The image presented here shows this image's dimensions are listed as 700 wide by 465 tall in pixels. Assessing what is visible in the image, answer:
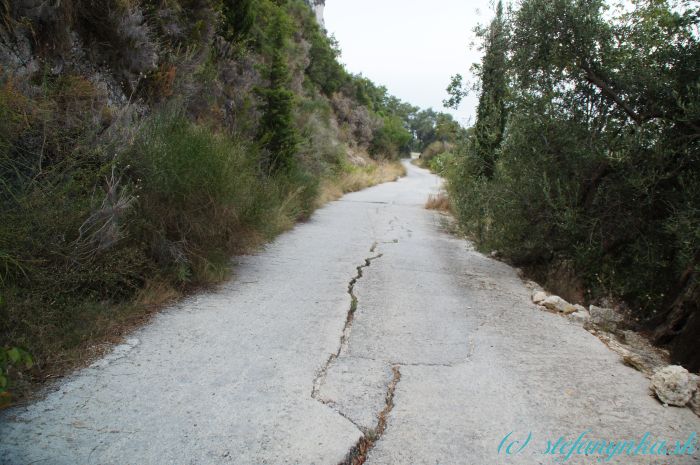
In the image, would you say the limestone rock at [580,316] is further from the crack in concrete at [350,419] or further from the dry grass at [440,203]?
the dry grass at [440,203]

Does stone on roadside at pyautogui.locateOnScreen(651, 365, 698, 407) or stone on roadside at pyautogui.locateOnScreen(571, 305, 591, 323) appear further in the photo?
stone on roadside at pyautogui.locateOnScreen(571, 305, 591, 323)

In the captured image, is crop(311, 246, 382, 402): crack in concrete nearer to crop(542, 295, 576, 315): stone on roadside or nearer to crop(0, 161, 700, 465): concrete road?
crop(0, 161, 700, 465): concrete road

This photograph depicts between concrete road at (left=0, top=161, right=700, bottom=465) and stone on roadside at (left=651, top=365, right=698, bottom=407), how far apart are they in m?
0.08

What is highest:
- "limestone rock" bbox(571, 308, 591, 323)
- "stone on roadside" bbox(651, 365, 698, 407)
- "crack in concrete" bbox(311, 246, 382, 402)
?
"stone on roadside" bbox(651, 365, 698, 407)

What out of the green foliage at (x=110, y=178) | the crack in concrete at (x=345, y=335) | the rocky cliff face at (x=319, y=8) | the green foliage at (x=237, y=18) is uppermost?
the rocky cliff face at (x=319, y=8)

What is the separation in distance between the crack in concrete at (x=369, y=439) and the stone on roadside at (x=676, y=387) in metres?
1.77

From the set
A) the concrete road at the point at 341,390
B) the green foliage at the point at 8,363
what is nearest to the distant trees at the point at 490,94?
the concrete road at the point at 341,390

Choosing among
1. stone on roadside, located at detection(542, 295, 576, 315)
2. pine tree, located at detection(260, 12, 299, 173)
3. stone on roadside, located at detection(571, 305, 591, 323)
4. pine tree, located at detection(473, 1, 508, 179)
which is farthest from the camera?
pine tree, located at detection(260, 12, 299, 173)

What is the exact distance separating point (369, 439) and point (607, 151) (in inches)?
183

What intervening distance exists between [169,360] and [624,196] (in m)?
5.35

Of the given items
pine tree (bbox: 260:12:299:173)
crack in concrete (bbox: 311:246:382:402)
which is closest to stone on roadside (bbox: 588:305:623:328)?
crack in concrete (bbox: 311:246:382:402)

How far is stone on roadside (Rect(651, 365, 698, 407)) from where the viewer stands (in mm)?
3076

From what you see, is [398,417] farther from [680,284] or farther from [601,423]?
[680,284]

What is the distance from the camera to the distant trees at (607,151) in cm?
523
